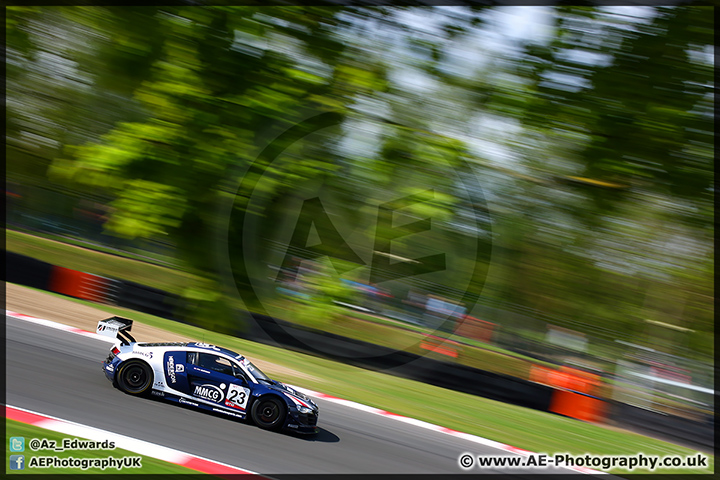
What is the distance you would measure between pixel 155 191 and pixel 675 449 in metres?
7.98

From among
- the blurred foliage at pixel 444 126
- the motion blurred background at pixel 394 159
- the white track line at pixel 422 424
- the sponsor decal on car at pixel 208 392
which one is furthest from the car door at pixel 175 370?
the white track line at pixel 422 424

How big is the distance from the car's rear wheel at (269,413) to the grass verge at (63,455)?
1.20 m

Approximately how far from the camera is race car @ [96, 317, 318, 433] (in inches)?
187

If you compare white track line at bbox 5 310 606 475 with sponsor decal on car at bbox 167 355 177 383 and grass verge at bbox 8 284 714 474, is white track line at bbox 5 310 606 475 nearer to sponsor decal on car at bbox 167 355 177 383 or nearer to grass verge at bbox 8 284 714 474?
grass verge at bbox 8 284 714 474

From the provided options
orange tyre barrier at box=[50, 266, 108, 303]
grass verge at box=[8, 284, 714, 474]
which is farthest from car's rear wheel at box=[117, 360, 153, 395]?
orange tyre barrier at box=[50, 266, 108, 303]

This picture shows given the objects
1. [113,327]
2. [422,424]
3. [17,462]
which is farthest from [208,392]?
[422,424]

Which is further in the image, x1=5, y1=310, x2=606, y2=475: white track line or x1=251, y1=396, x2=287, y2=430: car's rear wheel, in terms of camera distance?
x1=5, y1=310, x2=606, y2=475: white track line

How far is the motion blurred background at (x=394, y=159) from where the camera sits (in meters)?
2.86

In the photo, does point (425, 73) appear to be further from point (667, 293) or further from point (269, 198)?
point (667, 293)

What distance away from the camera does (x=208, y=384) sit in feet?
15.6

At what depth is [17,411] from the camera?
13.2 ft

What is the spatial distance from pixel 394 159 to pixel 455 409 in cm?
517

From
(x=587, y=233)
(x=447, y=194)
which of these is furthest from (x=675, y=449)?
(x=447, y=194)

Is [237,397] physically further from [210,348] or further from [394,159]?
[394,159]
